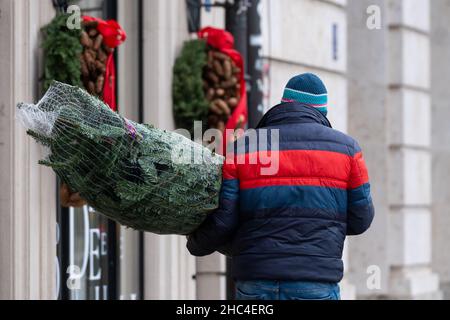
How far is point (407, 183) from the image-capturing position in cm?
1313

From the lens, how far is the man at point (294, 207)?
5180mm

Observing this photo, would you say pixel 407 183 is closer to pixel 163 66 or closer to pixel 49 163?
pixel 163 66

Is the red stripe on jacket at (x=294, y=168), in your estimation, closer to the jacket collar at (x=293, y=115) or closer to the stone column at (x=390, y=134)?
the jacket collar at (x=293, y=115)

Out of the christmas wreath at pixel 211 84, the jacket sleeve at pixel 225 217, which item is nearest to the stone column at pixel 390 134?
the christmas wreath at pixel 211 84

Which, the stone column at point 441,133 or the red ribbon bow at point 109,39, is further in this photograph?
the stone column at point 441,133

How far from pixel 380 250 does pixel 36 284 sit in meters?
6.03

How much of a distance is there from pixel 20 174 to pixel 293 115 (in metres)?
2.66

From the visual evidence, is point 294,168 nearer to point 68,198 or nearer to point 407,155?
point 68,198

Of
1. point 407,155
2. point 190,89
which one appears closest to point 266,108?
point 190,89

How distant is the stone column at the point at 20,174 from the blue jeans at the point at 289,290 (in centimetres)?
253

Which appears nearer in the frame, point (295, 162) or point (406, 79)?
point (295, 162)

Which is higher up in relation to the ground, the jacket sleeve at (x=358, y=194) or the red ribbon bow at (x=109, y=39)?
the red ribbon bow at (x=109, y=39)

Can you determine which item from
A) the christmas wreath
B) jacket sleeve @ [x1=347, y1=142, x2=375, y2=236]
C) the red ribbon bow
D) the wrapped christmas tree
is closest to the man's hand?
the red ribbon bow

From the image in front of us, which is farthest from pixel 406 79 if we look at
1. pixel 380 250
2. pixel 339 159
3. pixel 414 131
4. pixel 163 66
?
pixel 339 159
